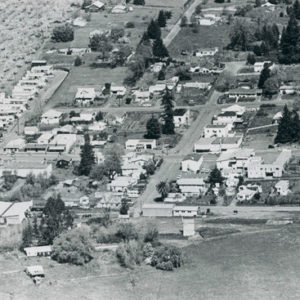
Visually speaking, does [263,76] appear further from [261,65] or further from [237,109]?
[237,109]

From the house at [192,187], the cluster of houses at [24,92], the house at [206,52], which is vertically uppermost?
the house at [192,187]

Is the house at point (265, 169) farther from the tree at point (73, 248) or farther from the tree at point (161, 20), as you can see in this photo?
the tree at point (161, 20)

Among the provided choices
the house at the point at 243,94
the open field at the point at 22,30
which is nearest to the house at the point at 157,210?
the house at the point at 243,94

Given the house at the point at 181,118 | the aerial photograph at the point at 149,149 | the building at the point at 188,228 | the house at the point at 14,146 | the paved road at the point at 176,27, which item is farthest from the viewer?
the paved road at the point at 176,27

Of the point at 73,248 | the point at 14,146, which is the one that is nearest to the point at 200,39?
the point at 14,146

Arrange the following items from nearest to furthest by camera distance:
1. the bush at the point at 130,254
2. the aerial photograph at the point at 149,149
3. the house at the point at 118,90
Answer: the aerial photograph at the point at 149,149 < the bush at the point at 130,254 < the house at the point at 118,90

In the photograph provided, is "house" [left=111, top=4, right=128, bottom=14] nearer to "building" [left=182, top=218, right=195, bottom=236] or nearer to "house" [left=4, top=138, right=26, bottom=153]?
"house" [left=4, top=138, right=26, bottom=153]

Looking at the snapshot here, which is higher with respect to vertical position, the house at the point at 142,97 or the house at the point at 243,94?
the house at the point at 243,94
